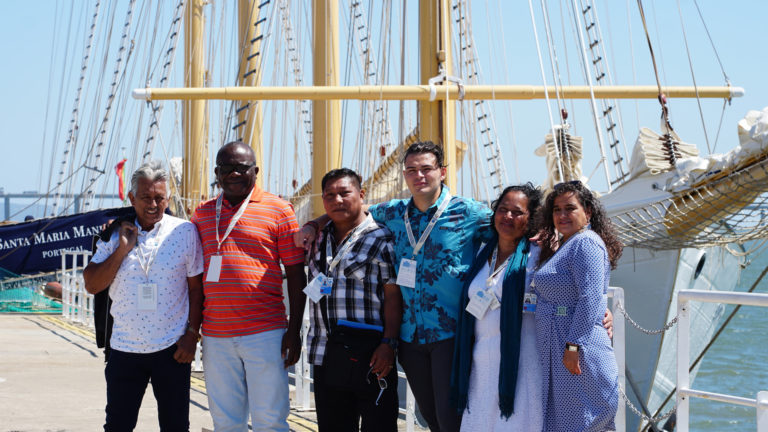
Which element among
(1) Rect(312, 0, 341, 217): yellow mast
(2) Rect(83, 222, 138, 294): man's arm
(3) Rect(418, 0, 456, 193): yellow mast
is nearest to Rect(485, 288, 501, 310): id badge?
(2) Rect(83, 222, 138, 294): man's arm

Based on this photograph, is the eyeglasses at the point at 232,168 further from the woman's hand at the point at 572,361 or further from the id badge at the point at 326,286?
the woman's hand at the point at 572,361

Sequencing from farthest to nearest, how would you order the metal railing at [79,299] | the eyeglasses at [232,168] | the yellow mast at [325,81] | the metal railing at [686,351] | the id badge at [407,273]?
the metal railing at [79,299] → the yellow mast at [325,81] → the eyeglasses at [232,168] → the id badge at [407,273] → the metal railing at [686,351]

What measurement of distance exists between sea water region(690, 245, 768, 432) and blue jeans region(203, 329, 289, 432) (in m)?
6.57

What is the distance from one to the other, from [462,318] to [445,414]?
46cm

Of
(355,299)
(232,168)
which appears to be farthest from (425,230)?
(232,168)

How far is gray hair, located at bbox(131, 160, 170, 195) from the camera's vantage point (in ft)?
13.6

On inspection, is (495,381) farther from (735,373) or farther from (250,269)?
(735,373)

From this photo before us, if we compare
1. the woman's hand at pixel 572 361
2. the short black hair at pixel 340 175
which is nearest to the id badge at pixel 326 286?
the short black hair at pixel 340 175

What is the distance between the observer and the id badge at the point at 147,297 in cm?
412

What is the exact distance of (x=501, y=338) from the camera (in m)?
3.56

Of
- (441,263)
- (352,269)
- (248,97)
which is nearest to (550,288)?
(441,263)

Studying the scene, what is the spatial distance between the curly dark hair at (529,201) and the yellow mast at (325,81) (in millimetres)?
9362

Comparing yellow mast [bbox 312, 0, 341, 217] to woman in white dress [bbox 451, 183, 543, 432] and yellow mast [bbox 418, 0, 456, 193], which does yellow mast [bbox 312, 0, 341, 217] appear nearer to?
yellow mast [bbox 418, 0, 456, 193]

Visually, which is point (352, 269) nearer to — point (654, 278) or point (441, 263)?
point (441, 263)
